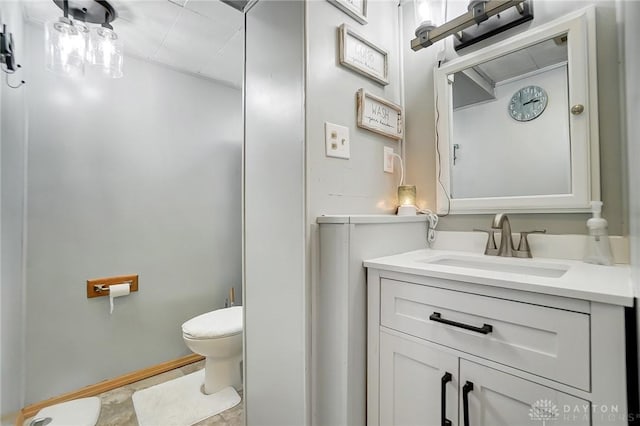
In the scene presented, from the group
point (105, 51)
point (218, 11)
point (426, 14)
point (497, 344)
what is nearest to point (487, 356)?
point (497, 344)

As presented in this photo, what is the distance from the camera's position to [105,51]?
149 cm

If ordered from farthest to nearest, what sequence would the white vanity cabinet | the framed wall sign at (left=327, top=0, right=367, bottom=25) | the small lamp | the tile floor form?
1. the tile floor
2. the small lamp
3. the framed wall sign at (left=327, top=0, right=367, bottom=25)
4. the white vanity cabinet

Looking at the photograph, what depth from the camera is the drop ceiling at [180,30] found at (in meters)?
1.43

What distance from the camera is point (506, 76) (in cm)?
115

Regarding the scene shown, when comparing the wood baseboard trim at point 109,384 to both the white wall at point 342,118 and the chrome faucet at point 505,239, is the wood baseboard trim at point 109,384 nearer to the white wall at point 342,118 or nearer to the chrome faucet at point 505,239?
the white wall at point 342,118

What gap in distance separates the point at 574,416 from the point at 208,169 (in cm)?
227

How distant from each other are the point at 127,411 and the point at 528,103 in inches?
97.9

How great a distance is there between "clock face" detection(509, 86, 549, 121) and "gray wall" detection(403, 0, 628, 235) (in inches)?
6.3

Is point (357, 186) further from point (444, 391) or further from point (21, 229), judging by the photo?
point (21, 229)

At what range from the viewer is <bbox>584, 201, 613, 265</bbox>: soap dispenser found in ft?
2.89

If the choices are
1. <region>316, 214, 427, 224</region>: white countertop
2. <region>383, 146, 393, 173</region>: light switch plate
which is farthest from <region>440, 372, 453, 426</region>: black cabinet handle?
<region>383, 146, 393, 173</region>: light switch plate

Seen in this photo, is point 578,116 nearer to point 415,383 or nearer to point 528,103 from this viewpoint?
point 528,103

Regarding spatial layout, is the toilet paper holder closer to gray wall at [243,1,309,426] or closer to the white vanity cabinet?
gray wall at [243,1,309,426]

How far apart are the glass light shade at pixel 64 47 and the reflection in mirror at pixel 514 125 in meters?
1.91
